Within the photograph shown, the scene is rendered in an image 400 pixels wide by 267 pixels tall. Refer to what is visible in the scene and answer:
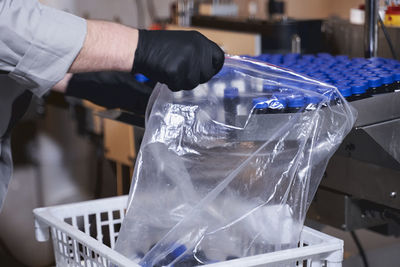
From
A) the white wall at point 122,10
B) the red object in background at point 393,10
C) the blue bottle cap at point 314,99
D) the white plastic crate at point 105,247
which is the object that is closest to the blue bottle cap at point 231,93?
the blue bottle cap at point 314,99

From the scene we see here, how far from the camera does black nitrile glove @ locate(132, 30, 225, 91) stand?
0.77 m

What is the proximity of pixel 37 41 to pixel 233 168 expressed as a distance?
11.7 inches

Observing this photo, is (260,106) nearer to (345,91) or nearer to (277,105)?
(277,105)

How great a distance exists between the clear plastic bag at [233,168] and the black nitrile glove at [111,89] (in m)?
0.26

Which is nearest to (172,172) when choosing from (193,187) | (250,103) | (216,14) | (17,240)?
(193,187)

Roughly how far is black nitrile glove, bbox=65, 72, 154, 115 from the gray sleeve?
0.33 meters

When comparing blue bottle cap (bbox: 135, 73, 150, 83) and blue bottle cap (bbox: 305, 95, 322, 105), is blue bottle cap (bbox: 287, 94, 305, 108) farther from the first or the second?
blue bottle cap (bbox: 135, 73, 150, 83)

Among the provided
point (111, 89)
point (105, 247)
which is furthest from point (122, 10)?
point (105, 247)

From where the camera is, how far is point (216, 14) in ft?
7.47

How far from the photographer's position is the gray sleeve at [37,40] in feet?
2.41

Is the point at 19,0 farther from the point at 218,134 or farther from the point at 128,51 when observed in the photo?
the point at 218,134

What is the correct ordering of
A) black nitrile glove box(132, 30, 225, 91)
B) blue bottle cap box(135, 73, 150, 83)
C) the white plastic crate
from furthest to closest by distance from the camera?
blue bottle cap box(135, 73, 150, 83) < black nitrile glove box(132, 30, 225, 91) < the white plastic crate

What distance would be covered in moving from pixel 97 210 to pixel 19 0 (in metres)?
0.32

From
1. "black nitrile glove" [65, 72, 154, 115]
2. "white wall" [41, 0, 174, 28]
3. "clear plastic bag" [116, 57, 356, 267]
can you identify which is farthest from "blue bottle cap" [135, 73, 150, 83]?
"white wall" [41, 0, 174, 28]
